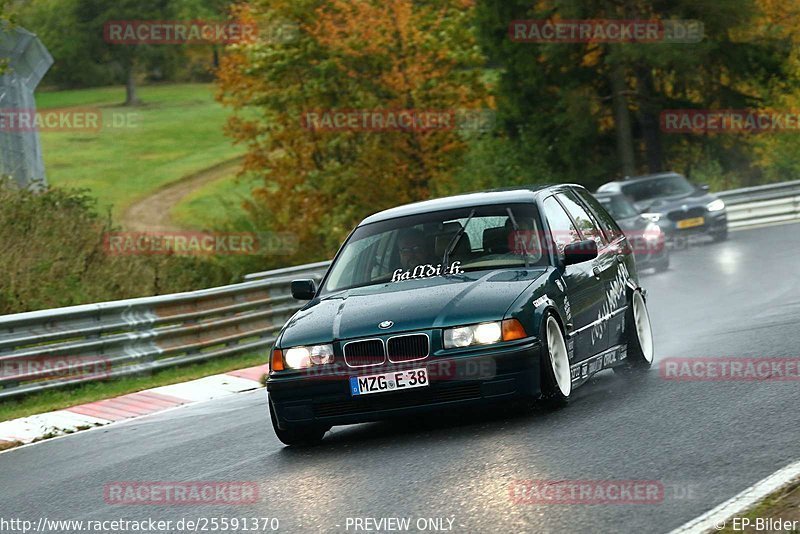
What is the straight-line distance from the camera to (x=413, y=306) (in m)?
8.52

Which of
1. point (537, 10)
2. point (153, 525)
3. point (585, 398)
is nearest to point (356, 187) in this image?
point (537, 10)

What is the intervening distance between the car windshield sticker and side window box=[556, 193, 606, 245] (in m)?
1.51

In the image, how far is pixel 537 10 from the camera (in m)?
43.3

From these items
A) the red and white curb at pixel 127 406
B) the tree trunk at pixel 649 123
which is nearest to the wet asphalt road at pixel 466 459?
the red and white curb at pixel 127 406

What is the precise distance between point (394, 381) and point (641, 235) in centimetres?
1578

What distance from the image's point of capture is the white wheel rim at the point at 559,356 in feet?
28.8

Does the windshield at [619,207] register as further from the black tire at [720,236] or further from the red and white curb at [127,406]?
the red and white curb at [127,406]

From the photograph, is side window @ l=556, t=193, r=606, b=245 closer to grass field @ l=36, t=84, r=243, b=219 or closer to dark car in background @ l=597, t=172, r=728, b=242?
dark car in background @ l=597, t=172, r=728, b=242

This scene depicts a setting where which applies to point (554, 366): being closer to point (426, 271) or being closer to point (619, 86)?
point (426, 271)

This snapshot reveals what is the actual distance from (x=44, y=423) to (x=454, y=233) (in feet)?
15.4

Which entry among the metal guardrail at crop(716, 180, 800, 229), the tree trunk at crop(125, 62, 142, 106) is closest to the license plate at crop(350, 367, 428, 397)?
the metal guardrail at crop(716, 180, 800, 229)

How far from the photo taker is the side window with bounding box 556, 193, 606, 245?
10.6 meters

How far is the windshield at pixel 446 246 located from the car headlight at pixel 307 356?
114 cm

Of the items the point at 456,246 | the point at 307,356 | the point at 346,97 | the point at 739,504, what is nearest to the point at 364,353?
the point at 307,356
